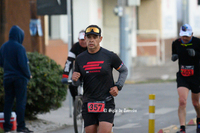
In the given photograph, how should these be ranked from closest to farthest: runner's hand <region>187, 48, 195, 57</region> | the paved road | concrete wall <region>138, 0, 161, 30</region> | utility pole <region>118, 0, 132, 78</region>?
runner's hand <region>187, 48, 195, 57</region>, the paved road, utility pole <region>118, 0, 132, 78</region>, concrete wall <region>138, 0, 161, 30</region>

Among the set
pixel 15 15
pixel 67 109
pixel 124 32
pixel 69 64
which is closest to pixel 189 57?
pixel 69 64

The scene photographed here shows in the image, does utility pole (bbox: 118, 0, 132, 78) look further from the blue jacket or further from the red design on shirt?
the red design on shirt

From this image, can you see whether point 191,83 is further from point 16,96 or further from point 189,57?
point 16,96

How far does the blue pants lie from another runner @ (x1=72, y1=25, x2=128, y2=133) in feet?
8.06

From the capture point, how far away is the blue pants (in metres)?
7.71

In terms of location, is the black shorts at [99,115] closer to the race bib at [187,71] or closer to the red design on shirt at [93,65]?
the red design on shirt at [93,65]

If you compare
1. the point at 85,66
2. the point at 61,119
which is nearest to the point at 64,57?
the point at 61,119

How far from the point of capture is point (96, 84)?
549 cm

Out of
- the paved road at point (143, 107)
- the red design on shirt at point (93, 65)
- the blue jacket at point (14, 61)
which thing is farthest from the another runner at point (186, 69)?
the blue jacket at point (14, 61)

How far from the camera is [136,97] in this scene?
45.2 feet

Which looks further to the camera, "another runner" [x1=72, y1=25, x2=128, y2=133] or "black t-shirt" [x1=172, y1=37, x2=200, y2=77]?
"black t-shirt" [x1=172, y1=37, x2=200, y2=77]

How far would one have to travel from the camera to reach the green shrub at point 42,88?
859 cm

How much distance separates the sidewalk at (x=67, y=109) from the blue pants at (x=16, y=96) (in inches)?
28.4

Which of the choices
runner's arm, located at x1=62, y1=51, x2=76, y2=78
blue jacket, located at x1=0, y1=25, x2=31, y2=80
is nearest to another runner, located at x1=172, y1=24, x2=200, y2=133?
runner's arm, located at x1=62, y1=51, x2=76, y2=78
